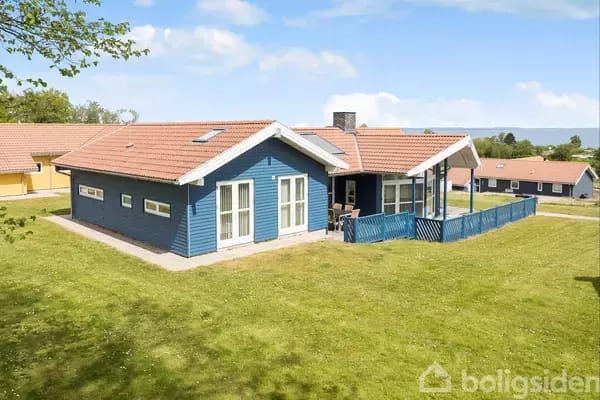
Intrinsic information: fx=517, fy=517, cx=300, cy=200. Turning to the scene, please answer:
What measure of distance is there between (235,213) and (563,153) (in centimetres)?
12538

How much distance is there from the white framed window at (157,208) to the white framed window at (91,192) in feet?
13.3

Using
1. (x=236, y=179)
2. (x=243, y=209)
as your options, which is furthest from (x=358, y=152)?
(x=236, y=179)

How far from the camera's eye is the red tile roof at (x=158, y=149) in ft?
55.1

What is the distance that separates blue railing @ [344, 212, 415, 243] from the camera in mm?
19359

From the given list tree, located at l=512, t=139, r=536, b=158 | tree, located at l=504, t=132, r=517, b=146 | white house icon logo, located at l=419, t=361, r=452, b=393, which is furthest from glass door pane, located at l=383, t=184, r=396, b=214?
tree, located at l=504, t=132, r=517, b=146

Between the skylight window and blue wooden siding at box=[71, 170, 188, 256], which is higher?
the skylight window

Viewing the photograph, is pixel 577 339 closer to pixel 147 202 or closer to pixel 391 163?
pixel 391 163

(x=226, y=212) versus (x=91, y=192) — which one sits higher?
(x=91, y=192)

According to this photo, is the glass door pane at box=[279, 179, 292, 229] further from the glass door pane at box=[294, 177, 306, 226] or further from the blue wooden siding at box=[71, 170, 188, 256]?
the blue wooden siding at box=[71, 170, 188, 256]

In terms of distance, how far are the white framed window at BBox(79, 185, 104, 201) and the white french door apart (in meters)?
7.66

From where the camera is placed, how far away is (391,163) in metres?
22.0

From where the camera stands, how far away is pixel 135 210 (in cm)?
1888

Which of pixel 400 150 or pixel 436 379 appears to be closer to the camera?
pixel 436 379

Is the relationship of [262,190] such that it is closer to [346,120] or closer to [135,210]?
[135,210]
